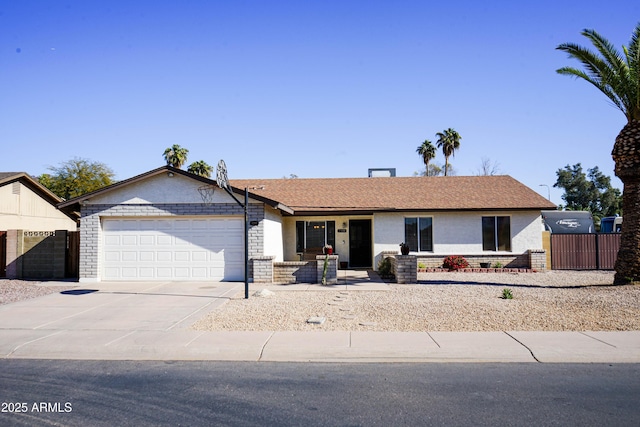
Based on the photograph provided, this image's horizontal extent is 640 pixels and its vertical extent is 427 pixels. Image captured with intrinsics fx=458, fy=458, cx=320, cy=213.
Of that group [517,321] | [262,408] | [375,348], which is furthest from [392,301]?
[262,408]

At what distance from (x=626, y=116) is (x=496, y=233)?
7.51m

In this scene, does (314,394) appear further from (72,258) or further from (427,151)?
(427,151)

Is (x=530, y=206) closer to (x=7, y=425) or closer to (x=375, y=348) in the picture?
(x=375, y=348)

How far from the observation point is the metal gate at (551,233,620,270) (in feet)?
69.4

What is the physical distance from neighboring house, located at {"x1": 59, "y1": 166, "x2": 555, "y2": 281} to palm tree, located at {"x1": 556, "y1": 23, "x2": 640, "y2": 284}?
20.1ft

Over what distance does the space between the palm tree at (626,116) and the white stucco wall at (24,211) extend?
2612 centimetres

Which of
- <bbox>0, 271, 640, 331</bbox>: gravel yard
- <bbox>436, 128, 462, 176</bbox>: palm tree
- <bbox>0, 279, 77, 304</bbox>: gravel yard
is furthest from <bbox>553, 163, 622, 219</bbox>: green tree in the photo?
<bbox>0, 279, 77, 304</bbox>: gravel yard

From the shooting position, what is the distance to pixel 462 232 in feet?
67.5

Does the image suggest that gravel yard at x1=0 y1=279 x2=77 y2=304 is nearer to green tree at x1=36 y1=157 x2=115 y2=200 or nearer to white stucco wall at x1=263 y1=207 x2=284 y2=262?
white stucco wall at x1=263 y1=207 x2=284 y2=262

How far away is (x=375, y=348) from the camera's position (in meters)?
7.73

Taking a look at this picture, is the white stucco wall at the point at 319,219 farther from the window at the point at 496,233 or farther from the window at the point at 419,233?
the window at the point at 496,233

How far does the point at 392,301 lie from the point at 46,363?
8.05m

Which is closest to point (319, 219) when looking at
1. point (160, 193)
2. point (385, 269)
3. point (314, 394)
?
point (385, 269)

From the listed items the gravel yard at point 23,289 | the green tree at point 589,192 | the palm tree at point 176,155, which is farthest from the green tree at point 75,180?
the green tree at point 589,192
